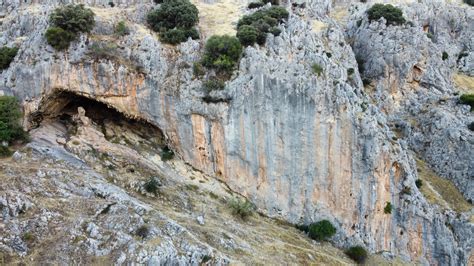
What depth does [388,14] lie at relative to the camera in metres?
46.1

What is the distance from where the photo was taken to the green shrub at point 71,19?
116ft

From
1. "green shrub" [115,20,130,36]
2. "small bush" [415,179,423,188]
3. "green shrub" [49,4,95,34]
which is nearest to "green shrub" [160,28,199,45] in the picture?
"green shrub" [115,20,130,36]

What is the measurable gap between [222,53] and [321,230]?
593 inches

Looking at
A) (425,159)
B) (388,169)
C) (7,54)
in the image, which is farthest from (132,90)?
(425,159)

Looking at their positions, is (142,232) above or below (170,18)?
below

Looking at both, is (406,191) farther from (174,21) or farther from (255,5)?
(174,21)

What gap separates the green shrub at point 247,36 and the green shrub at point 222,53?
736mm

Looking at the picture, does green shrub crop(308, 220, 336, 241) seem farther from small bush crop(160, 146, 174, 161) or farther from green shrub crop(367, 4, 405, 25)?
green shrub crop(367, 4, 405, 25)

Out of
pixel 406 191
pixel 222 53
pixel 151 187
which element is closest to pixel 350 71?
pixel 406 191

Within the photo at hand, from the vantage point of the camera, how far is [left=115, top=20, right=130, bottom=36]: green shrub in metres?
36.8

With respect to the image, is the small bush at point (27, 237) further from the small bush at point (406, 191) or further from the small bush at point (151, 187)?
the small bush at point (406, 191)

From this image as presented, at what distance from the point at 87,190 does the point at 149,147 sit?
27.0 ft

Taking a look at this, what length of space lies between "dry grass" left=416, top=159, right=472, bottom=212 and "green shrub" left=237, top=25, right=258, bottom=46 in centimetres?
1825

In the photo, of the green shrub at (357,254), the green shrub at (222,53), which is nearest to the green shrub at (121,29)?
the green shrub at (222,53)
